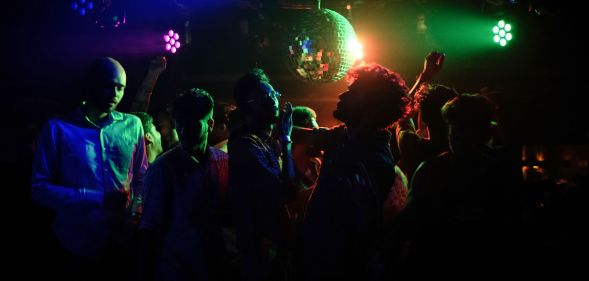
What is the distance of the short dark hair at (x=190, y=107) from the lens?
286cm

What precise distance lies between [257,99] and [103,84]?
1.24 m

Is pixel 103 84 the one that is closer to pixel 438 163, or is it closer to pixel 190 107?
pixel 190 107

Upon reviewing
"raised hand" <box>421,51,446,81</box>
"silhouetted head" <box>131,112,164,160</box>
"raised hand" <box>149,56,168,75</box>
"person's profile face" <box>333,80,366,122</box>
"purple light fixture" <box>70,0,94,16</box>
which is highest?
"purple light fixture" <box>70,0,94,16</box>

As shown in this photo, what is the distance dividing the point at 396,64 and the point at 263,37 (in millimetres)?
2760

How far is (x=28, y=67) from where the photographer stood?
19.9 ft

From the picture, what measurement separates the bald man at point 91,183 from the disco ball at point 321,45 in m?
1.45

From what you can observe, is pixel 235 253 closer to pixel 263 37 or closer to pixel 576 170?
pixel 263 37

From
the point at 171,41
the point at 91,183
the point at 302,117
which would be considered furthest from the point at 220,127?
the point at 171,41

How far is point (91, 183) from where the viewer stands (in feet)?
10.3

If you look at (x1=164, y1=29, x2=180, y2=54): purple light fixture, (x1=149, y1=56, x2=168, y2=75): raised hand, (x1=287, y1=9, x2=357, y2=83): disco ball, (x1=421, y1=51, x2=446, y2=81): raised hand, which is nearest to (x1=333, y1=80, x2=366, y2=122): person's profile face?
(x1=287, y1=9, x2=357, y2=83): disco ball

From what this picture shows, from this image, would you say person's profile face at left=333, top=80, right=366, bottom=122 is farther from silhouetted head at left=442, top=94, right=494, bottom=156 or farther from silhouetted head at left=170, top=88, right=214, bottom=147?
silhouetted head at left=170, top=88, right=214, bottom=147

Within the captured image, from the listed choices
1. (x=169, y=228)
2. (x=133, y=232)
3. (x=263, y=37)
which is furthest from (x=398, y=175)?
(x=263, y=37)

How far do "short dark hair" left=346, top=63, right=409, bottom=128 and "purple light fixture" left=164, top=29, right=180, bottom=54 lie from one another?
426cm

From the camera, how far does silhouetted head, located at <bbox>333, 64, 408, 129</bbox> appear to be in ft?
8.74
